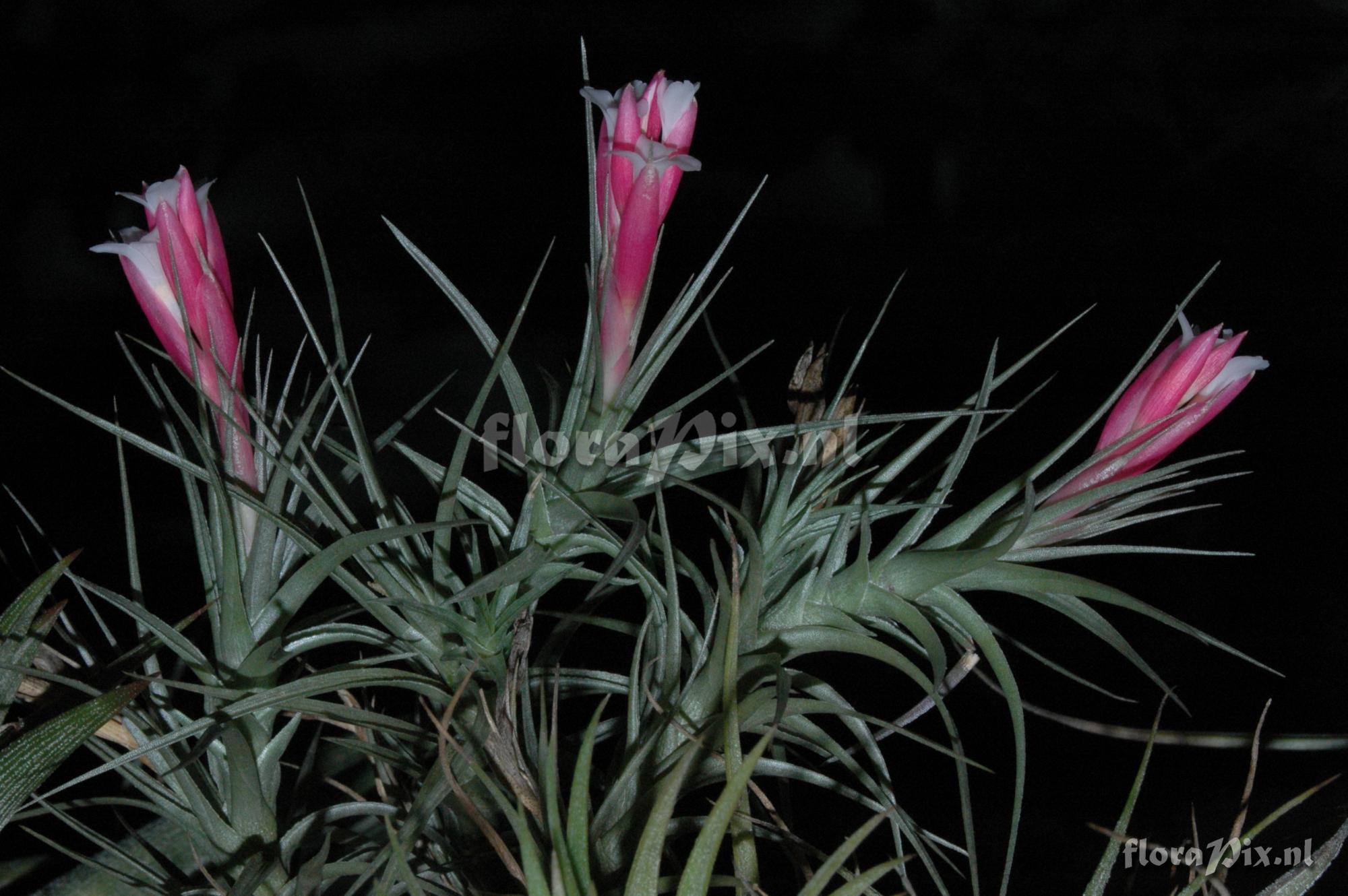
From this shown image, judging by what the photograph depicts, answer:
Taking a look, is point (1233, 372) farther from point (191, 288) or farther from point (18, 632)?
point (18, 632)

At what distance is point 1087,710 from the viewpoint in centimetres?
116

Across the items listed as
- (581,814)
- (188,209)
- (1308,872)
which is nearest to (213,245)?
(188,209)

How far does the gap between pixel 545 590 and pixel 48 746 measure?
0.85 ft

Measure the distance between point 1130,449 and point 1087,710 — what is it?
2.17ft

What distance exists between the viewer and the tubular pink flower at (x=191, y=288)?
0.56 meters

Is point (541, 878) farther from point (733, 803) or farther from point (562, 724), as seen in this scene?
point (562, 724)

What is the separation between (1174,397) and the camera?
1.97 feet

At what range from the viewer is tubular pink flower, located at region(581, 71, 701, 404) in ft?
1.83

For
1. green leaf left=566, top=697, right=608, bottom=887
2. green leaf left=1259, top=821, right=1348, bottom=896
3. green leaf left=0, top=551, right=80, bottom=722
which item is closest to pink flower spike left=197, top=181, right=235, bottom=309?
green leaf left=0, top=551, right=80, bottom=722

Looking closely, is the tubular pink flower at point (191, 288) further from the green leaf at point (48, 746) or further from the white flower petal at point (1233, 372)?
the white flower petal at point (1233, 372)

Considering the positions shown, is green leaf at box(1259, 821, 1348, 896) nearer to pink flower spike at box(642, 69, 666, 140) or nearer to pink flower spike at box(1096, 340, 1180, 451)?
pink flower spike at box(1096, 340, 1180, 451)

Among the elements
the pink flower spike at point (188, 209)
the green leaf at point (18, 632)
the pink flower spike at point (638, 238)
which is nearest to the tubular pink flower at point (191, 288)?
the pink flower spike at point (188, 209)

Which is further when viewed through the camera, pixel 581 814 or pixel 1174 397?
pixel 1174 397

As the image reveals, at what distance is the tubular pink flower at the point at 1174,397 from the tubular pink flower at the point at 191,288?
0.49 metres
